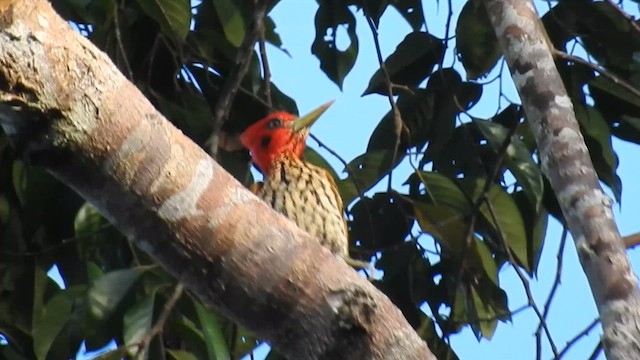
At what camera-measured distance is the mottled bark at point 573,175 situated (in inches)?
67.6

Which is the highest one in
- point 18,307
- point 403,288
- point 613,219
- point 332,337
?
point 403,288

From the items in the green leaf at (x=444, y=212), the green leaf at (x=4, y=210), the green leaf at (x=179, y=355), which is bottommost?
the green leaf at (x=179, y=355)

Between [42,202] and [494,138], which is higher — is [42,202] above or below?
below

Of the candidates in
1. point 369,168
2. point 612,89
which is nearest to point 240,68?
point 369,168

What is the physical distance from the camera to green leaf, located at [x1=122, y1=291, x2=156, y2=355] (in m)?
2.48

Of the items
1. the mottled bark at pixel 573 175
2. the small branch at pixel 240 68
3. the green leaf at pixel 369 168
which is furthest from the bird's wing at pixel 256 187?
the mottled bark at pixel 573 175

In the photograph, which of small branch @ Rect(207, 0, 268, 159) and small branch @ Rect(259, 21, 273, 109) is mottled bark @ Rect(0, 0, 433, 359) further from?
small branch @ Rect(259, 21, 273, 109)

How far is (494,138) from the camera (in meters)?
2.83

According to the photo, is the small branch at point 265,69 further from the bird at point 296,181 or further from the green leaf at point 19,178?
the green leaf at point 19,178

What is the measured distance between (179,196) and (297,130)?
2.02 meters

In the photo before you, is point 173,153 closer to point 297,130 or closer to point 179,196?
point 179,196

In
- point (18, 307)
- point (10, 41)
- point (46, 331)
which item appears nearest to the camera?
point (10, 41)

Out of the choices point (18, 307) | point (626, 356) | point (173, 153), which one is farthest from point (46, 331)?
point (626, 356)

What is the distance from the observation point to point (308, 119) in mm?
3604
